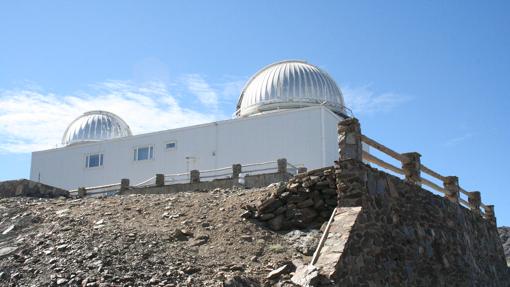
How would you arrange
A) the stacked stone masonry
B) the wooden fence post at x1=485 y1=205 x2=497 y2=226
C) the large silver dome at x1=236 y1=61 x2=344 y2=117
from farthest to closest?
the large silver dome at x1=236 y1=61 x2=344 y2=117, the wooden fence post at x1=485 y1=205 x2=497 y2=226, the stacked stone masonry

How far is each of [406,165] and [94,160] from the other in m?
23.5

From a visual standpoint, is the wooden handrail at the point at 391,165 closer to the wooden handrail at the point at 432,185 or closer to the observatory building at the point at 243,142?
the wooden handrail at the point at 432,185

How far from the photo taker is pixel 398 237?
1205 cm

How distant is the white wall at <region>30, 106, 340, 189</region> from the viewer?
2800cm

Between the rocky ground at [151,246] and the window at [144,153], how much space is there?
16986 mm

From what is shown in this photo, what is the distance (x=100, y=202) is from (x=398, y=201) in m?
8.07

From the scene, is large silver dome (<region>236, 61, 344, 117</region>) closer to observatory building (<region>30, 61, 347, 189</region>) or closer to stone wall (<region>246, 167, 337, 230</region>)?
observatory building (<region>30, 61, 347, 189</region>)

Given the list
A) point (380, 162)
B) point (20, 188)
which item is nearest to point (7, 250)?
point (380, 162)

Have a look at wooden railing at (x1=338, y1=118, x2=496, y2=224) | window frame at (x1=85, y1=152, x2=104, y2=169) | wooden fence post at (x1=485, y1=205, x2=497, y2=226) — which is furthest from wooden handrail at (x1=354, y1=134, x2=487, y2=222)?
window frame at (x1=85, y1=152, x2=104, y2=169)

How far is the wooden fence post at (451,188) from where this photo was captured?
17.5 m

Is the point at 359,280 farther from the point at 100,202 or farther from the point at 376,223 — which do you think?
the point at 100,202

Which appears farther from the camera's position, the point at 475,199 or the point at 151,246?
the point at 475,199

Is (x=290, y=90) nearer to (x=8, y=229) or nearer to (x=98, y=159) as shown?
(x=98, y=159)

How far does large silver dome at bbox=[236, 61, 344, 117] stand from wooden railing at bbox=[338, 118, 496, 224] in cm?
1236
